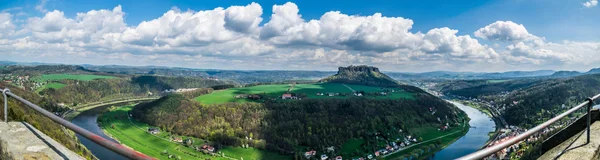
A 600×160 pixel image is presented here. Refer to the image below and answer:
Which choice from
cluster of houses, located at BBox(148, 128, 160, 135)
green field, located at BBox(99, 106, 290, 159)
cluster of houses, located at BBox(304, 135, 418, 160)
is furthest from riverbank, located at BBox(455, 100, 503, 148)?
cluster of houses, located at BBox(148, 128, 160, 135)

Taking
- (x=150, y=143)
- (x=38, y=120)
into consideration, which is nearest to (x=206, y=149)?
(x=150, y=143)

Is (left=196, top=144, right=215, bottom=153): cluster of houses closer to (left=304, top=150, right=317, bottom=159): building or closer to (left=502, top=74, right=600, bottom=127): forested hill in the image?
(left=304, top=150, right=317, bottom=159): building

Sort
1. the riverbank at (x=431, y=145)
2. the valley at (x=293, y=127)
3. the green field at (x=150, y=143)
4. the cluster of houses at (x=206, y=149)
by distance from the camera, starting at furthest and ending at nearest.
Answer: the valley at (x=293, y=127) → the cluster of houses at (x=206, y=149) → the green field at (x=150, y=143) → the riverbank at (x=431, y=145)

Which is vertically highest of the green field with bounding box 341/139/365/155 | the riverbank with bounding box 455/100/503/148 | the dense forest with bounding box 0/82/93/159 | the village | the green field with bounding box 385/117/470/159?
the dense forest with bounding box 0/82/93/159

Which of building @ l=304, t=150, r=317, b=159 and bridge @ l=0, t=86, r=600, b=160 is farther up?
bridge @ l=0, t=86, r=600, b=160

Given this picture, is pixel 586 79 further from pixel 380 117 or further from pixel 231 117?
pixel 231 117

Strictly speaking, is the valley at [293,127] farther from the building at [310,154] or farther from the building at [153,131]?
the building at [310,154]

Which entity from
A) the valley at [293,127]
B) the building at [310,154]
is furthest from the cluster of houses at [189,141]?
the building at [310,154]
